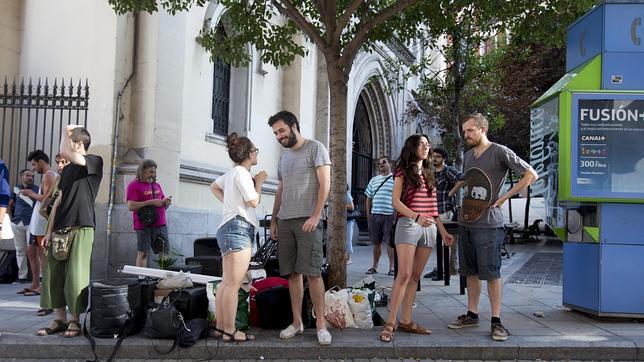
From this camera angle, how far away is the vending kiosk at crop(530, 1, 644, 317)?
5.91 meters

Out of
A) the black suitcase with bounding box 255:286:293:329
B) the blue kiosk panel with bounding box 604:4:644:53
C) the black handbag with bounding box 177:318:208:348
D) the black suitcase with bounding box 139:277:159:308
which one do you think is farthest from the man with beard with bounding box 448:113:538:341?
the black suitcase with bounding box 139:277:159:308

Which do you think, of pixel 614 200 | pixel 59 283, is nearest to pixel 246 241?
pixel 59 283

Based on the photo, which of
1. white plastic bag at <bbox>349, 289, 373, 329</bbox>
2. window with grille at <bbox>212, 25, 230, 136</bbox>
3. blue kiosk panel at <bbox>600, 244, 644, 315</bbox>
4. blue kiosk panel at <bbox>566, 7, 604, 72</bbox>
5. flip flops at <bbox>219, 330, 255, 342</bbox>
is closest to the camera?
flip flops at <bbox>219, 330, 255, 342</bbox>

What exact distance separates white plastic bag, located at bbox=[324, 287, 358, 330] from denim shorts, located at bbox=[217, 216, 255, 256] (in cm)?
101

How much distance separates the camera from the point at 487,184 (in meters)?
5.45

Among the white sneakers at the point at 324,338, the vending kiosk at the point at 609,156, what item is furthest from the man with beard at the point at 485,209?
the white sneakers at the point at 324,338

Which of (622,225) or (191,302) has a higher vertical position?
(622,225)

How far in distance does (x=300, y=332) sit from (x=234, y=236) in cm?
109

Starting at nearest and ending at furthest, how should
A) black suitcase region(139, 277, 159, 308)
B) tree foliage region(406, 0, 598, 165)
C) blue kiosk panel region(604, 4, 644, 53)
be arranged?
black suitcase region(139, 277, 159, 308)
blue kiosk panel region(604, 4, 644, 53)
tree foliage region(406, 0, 598, 165)

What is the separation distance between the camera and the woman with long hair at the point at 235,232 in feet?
16.4

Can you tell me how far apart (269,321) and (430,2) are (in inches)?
183

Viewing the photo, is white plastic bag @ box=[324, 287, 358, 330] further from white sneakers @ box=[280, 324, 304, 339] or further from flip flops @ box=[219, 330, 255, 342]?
flip flops @ box=[219, 330, 255, 342]

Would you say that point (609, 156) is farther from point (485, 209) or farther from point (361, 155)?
point (361, 155)

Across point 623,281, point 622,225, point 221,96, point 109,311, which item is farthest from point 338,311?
point 221,96
